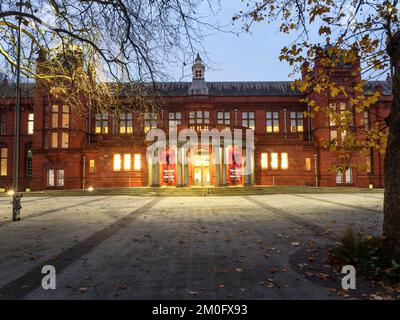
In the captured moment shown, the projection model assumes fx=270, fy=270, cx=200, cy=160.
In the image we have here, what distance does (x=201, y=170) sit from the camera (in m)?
31.4

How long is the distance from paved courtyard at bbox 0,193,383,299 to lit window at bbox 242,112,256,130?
24886 mm

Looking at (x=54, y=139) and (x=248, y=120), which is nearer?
(x=54, y=139)

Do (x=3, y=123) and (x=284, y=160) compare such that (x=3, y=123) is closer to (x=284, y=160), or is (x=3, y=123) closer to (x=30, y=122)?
(x=30, y=122)

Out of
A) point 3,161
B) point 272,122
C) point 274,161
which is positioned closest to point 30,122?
point 3,161

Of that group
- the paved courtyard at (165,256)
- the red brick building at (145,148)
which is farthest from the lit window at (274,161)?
the paved courtyard at (165,256)

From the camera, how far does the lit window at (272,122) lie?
3453 centimetres

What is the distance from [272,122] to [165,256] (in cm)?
3134

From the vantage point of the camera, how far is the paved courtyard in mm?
3987

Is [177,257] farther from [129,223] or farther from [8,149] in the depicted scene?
[8,149]

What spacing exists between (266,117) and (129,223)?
28.3m

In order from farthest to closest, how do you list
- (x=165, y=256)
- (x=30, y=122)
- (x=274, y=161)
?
(x=30, y=122) < (x=274, y=161) < (x=165, y=256)

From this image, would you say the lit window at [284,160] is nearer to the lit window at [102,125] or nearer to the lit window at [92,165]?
the lit window at [92,165]

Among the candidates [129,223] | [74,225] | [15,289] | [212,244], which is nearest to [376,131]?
[212,244]

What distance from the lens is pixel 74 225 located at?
9359 mm
